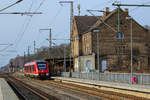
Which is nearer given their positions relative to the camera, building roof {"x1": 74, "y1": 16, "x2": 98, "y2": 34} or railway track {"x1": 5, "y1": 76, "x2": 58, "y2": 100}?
railway track {"x1": 5, "y1": 76, "x2": 58, "y2": 100}

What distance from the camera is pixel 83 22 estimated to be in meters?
72.2

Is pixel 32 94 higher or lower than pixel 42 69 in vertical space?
lower

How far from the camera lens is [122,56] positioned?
60562 mm

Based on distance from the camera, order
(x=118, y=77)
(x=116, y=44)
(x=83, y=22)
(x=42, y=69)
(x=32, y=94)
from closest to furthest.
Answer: (x=32, y=94)
(x=118, y=77)
(x=42, y=69)
(x=116, y=44)
(x=83, y=22)

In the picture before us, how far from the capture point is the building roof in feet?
231

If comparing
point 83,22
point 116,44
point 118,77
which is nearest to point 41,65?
point 118,77

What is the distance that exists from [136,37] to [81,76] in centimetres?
2438

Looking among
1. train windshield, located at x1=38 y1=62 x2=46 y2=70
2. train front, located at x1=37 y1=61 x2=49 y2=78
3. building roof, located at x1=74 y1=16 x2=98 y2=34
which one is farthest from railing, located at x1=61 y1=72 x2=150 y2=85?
building roof, located at x1=74 y1=16 x2=98 y2=34

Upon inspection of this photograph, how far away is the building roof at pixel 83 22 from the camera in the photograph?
231 ft

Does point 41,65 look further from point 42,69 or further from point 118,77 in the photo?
point 118,77

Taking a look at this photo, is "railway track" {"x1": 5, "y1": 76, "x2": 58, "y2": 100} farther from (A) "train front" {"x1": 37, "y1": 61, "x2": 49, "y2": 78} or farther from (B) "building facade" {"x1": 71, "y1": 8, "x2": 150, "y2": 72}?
(B) "building facade" {"x1": 71, "y1": 8, "x2": 150, "y2": 72}

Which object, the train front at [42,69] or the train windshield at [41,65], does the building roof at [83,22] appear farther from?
the train windshield at [41,65]

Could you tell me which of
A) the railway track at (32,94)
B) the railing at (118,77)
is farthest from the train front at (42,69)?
the railway track at (32,94)

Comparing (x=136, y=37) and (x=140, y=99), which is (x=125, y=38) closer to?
(x=136, y=37)
